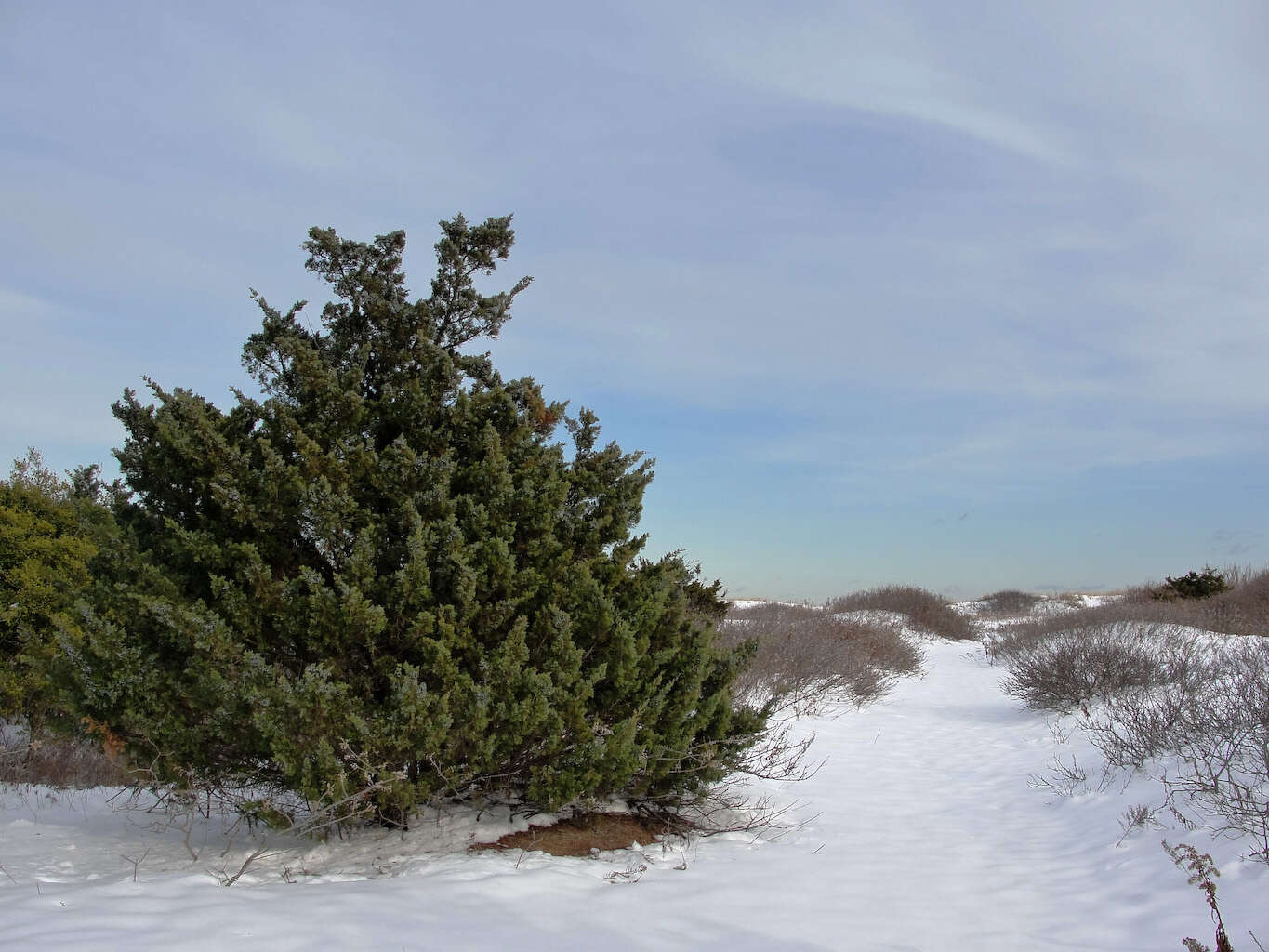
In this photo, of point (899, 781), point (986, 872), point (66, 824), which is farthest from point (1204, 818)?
point (66, 824)

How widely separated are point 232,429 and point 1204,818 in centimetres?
632

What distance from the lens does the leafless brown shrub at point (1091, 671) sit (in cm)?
970

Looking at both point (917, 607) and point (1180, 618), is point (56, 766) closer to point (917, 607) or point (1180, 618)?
point (1180, 618)

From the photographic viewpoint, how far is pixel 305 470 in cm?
400

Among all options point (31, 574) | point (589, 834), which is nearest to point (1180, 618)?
point (589, 834)

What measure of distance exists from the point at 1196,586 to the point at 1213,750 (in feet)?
69.6

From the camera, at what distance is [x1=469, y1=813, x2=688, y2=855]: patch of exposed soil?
4.14 m

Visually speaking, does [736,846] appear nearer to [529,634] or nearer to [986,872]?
[986,872]

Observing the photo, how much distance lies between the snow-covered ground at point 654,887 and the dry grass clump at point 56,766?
92 cm

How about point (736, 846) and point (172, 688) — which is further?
point (736, 846)

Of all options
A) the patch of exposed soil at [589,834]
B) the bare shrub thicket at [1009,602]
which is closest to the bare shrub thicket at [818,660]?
the patch of exposed soil at [589,834]

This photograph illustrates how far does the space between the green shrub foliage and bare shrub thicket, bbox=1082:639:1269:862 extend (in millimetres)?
2843

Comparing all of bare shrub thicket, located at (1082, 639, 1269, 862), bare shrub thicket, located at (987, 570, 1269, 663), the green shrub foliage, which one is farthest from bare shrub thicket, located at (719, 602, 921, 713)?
the green shrub foliage

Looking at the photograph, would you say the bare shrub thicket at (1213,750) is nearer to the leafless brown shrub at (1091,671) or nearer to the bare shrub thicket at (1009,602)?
the leafless brown shrub at (1091,671)
